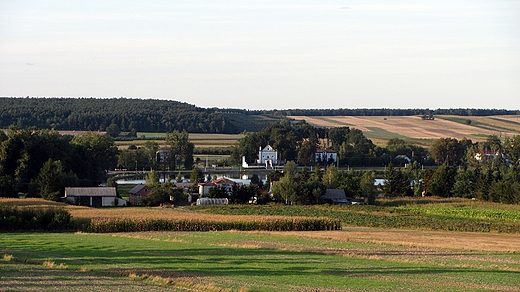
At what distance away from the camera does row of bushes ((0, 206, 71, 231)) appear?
43812 mm

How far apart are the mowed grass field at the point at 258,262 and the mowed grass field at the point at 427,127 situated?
114 metres

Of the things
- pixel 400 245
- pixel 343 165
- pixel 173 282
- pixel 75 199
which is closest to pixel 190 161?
pixel 343 165

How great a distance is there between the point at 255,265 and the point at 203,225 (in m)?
21.5

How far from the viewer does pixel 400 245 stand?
116 feet

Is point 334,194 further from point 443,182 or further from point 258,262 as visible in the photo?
point 258,262

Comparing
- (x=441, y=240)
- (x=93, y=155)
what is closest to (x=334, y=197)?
(x=93, y=155)

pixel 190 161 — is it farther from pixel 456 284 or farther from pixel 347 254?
pixel 456 284

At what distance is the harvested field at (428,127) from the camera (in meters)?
160

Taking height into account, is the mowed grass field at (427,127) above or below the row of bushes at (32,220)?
above

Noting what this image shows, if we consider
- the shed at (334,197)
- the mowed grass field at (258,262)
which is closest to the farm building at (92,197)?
the shed at (334,197)

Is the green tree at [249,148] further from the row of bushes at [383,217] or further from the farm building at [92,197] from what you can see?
the farm building at [92,197]

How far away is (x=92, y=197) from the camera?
69.2 meters

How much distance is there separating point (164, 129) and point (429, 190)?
114383 millimetres

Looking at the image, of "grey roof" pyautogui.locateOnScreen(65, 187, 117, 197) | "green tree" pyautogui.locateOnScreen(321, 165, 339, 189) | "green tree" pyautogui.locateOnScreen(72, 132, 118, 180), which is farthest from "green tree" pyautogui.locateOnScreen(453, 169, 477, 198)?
"green tree" pyautogui.locateOnScreen(72, 132, 118, 180)
